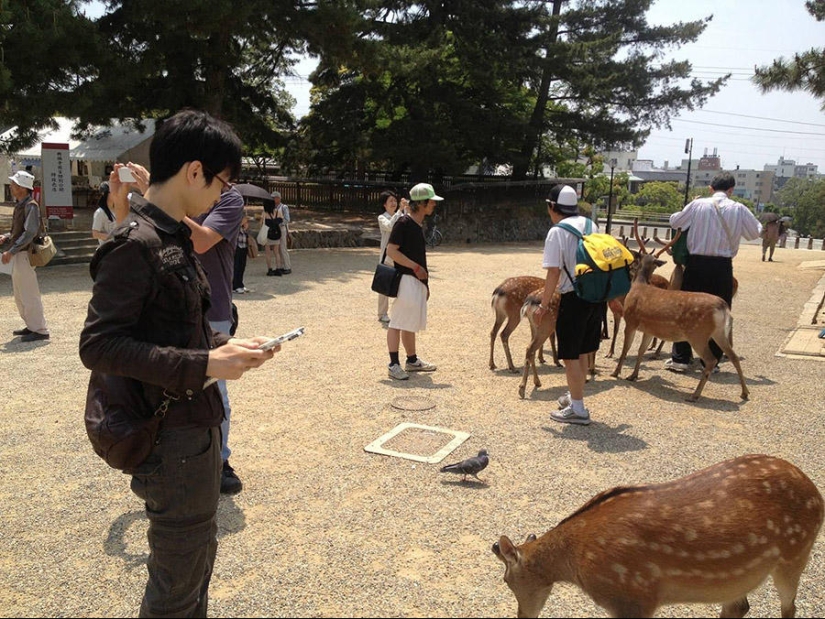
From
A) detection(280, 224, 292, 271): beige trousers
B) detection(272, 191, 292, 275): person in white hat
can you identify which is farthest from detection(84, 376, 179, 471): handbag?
detection(280, 224, 292, 271): beige trousers

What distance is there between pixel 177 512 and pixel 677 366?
248 inches

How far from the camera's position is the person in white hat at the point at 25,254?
7035 millimetres

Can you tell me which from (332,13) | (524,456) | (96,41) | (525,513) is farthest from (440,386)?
(332,13)

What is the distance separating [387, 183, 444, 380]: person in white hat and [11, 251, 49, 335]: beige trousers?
13.5ft

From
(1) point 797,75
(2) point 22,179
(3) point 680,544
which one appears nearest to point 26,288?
(2) point 22,179

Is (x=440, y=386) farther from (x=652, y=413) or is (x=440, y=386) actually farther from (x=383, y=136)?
(x=383, y=136)

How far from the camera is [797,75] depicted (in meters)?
12.8

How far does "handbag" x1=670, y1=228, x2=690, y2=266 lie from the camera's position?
7.13 metres

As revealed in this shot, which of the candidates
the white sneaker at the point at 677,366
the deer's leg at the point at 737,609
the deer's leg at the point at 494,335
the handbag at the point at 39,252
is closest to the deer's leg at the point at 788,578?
the deer's leg at the point at 737,609

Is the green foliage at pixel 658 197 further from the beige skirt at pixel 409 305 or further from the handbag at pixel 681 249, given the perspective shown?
the beige skirt at pixel 409 305

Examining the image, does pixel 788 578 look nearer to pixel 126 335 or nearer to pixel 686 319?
pixel 126 335

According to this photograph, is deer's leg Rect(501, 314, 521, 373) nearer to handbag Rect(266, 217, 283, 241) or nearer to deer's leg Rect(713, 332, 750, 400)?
deer's leg Rect(713, 332, 750, 400)

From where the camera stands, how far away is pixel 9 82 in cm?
1091

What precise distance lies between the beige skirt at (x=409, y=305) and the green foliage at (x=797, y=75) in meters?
10.2
